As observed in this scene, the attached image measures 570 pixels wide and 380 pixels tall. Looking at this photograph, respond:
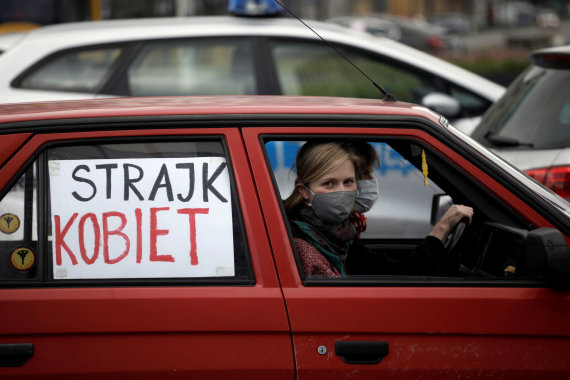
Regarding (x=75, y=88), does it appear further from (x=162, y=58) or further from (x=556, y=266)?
(x=556, y=266)

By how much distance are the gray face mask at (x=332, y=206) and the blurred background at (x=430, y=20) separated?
7.86ft

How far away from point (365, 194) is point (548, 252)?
0.91 meters

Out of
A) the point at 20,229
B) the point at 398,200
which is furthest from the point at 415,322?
the point at 398,200

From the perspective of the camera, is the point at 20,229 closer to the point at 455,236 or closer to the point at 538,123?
the point at 455,236

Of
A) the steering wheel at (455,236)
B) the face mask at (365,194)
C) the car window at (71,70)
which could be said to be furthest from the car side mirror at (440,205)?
the car window at (71,70)

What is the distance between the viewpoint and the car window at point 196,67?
629 centimetres

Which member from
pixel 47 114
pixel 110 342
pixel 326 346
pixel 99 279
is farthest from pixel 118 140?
pixel 326 346

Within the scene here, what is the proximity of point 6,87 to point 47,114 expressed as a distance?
3584mm

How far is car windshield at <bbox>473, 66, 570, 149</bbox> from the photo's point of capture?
4750mm

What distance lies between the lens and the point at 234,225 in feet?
8.86

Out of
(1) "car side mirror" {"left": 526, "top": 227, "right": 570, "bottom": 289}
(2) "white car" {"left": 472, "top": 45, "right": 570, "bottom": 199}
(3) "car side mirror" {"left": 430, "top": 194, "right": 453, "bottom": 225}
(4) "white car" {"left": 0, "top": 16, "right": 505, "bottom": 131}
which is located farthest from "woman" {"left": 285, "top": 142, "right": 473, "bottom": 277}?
(4) "white car" {"left": 0, "top": 16, "right": 505, "bottom": 131}

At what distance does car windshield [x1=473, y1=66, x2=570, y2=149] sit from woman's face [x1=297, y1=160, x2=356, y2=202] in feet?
6.34

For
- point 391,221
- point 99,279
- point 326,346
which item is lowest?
point 391,221

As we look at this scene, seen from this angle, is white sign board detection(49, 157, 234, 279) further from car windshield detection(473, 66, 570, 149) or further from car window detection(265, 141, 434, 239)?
car window detection(265, 141, 434, 239)
